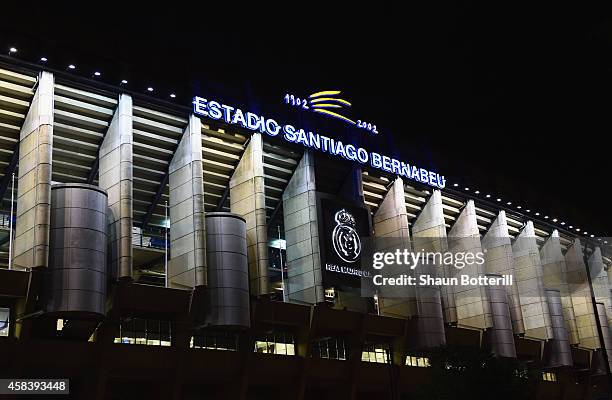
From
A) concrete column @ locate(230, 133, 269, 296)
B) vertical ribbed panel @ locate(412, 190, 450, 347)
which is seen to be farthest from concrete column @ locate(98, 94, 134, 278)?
vertical ribbed panel @ locate(412, 190, 450, 347)

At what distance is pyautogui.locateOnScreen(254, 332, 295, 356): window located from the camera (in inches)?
1927

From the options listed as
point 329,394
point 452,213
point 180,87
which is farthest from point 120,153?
point 452,213

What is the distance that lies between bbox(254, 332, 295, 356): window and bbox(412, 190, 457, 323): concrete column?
1597 cm

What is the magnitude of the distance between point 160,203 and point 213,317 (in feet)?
42.6

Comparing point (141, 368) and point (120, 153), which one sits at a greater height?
point (120, 153)

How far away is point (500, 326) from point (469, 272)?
5.42m

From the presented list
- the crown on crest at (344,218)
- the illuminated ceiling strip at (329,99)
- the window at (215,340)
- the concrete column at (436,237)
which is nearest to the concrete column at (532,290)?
the concrete column at (436,237)

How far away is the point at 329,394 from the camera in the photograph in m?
51.7

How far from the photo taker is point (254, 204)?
158ft

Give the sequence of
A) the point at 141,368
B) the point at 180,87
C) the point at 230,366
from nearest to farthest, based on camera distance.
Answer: the point at 141,368 < the point at 230,366 < the point at 180,87

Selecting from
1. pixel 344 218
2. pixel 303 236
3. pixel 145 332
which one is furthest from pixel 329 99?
pixel 145 332

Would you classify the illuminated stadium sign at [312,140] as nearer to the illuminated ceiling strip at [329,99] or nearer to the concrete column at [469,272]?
the illuminated ceiling strip at [329,99]

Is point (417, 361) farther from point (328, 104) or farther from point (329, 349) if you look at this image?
point (328, 104)

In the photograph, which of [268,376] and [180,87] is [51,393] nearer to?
[268,376]
